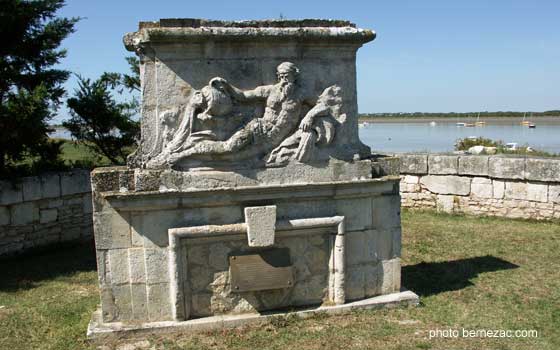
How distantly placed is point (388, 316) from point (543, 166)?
5449 mm

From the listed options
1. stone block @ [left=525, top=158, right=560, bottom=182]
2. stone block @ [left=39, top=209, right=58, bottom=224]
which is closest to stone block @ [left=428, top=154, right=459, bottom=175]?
stone block @ [left=525, top=158, right=560, bottom=182]

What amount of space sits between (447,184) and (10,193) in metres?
7.79

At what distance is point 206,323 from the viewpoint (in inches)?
190

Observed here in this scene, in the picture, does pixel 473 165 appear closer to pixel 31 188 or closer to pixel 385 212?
pixel 385 212

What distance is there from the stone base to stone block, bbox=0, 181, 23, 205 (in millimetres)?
3680

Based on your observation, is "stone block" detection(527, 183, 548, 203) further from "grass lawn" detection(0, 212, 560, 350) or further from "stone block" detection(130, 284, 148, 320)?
"stone block" detection(130, 284, 148, 320)

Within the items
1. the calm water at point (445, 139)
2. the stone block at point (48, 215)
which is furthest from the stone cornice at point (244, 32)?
the calm water at point (445, 139)

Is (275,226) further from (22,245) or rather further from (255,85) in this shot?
(22,245)

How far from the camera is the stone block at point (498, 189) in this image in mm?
9461

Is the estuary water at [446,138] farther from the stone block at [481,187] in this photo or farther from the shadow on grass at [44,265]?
the shadow on grass at [44,265]

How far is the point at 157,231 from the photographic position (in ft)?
15.7

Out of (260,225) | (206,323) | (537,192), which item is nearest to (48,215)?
(206,323)

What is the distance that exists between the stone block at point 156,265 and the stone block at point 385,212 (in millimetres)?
2183

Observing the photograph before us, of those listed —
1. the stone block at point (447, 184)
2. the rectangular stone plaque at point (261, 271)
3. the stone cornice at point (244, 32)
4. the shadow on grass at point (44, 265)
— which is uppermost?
the stone cornice at point (244, 32)
